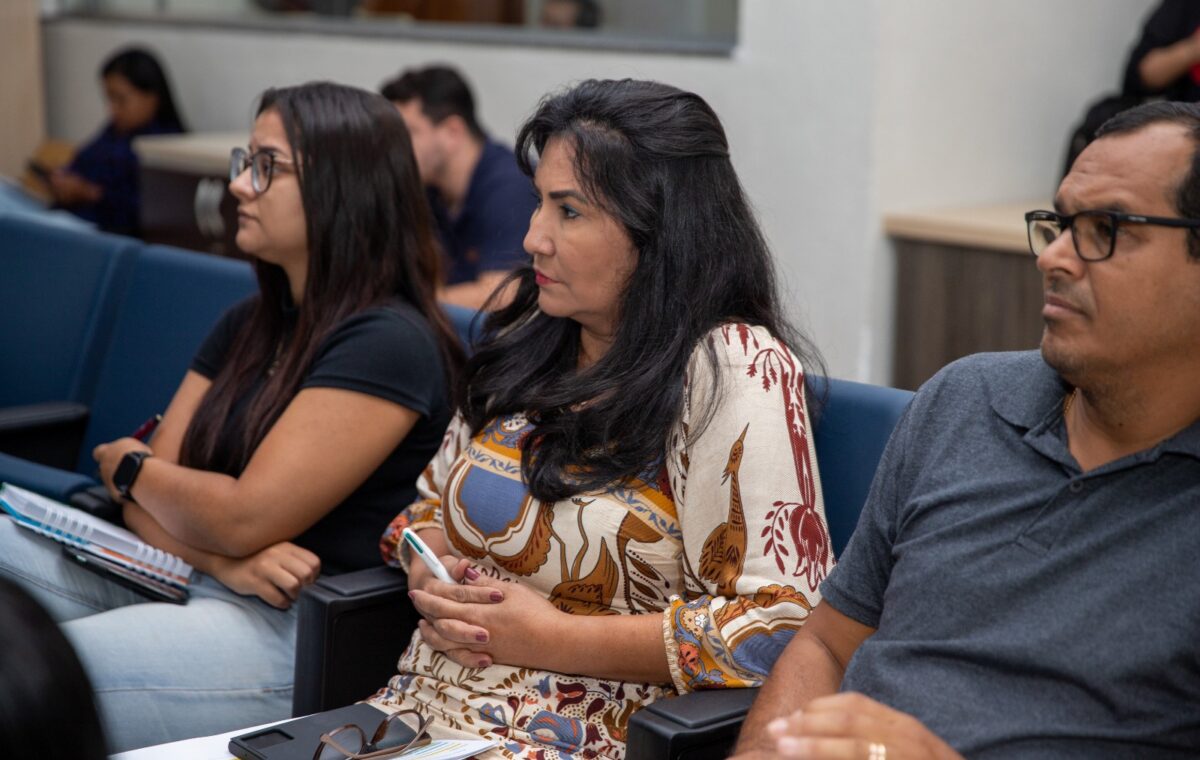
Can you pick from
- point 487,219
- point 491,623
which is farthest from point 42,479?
point 487,219

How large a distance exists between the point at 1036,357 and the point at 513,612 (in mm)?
691

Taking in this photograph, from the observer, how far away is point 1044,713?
1.35 m

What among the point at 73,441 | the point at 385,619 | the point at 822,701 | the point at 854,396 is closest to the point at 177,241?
the point at 73,441

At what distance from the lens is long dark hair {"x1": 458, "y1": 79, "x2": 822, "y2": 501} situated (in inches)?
68.7

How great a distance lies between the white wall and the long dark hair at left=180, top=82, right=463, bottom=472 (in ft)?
5.57

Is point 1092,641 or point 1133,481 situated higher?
point 1133,481

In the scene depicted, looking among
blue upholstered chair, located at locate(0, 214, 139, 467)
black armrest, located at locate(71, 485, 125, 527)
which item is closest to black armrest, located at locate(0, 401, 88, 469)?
blue upholstered chair, located at locate(0, 214, 139, 467)

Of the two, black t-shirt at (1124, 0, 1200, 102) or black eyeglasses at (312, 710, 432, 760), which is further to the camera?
black t-shirt at (1124, 0, 1200, 102)

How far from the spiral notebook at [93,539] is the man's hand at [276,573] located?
0.12 m

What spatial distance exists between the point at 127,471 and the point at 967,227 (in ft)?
7.84

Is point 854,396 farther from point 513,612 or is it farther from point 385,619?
point 385,619

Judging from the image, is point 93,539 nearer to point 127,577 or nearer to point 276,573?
point 127,577

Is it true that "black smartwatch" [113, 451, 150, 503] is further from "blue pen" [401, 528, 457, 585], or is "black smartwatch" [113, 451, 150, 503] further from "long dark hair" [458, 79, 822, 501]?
"long dark hair" [458, 79, 822, 501]

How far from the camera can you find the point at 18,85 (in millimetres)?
6645
